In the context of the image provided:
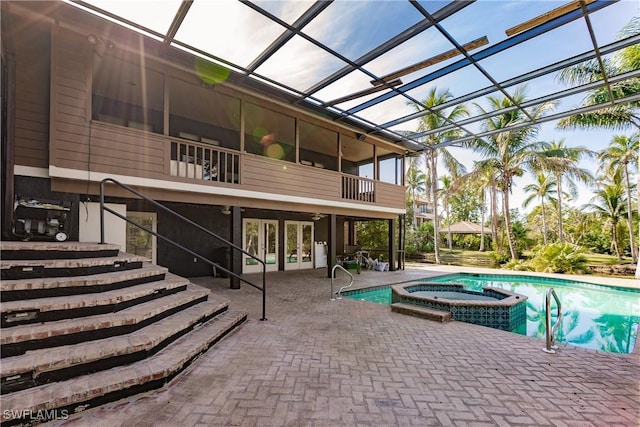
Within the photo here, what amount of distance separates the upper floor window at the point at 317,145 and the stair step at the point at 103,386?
23.8 ft

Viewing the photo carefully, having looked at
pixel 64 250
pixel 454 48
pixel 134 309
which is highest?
pixel 454 48

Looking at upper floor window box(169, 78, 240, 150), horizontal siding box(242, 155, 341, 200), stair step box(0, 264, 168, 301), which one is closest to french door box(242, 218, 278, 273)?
upper floor window box(169, 78, 240, 150)

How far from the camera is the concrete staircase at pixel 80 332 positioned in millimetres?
2275

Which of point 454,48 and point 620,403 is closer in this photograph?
point 620,403

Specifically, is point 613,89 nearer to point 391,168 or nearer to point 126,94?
point 391,168

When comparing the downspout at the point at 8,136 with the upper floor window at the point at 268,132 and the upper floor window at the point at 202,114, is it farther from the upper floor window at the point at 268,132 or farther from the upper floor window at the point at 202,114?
the upper floor window at the point at 268,132

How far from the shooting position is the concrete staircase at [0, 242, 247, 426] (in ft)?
7.47

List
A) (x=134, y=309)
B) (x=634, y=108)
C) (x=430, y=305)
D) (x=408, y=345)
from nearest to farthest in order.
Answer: (x=134, y=309)
(x=408, y=345)
(x=430, y=305)
(x=634, y=108)

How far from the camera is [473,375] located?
10.3ft

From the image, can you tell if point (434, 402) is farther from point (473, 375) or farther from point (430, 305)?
point (430, 305)

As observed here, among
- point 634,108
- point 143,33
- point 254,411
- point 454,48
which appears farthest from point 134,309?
point 634,108

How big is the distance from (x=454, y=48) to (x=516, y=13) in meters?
0.95

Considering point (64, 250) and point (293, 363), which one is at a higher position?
point (64, 250)

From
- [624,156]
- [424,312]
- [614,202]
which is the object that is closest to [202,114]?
[424,312]
